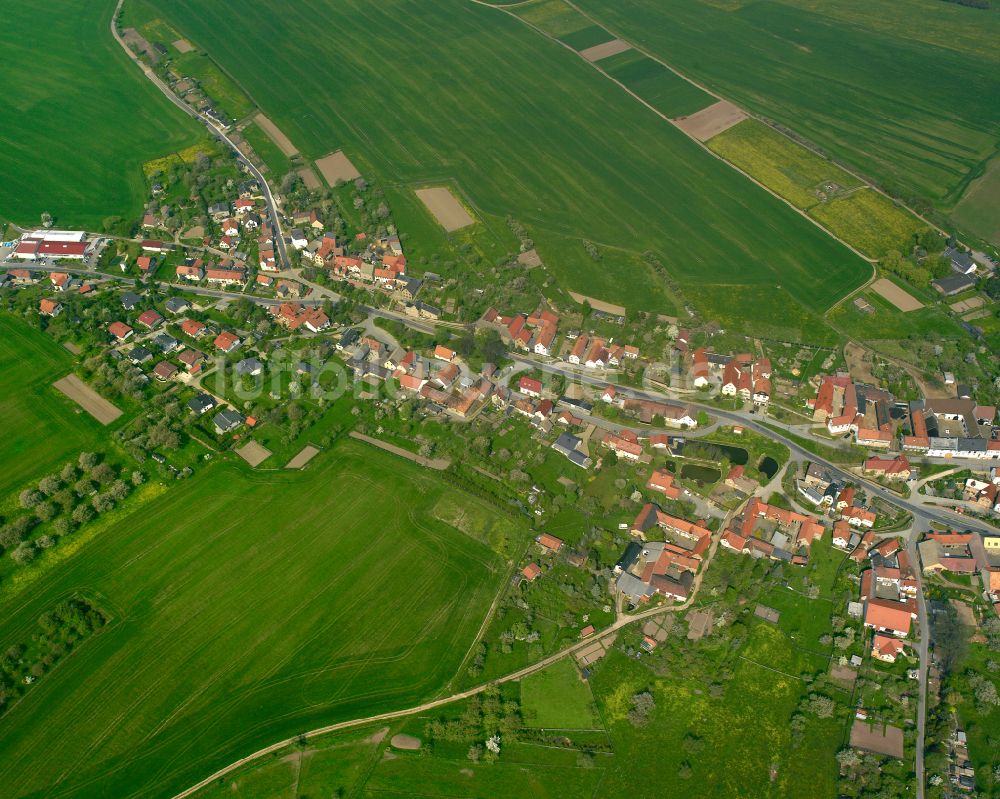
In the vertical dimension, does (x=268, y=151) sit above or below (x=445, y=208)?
above

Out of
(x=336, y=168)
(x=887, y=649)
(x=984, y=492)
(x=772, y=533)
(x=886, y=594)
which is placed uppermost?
(x=336, y=168)

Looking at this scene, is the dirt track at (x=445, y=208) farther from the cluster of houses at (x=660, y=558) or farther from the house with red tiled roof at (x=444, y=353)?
the cluster of houses at (x=660, y=558)

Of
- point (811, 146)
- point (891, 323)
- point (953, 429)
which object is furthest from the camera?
point (811, 146)

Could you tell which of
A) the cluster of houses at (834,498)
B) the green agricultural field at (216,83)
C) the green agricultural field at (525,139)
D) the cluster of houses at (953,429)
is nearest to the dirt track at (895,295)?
the green agricultural field at (525,139)

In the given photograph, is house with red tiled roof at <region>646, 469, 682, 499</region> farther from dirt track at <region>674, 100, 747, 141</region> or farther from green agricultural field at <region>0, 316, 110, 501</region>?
dirt track at <region>674, 100, 747, 141</region>

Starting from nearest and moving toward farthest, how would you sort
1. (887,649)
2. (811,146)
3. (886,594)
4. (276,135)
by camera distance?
(887,649)
(886,594)
(811,146)
(276,135)

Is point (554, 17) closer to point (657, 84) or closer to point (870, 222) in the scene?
point (657, 84)

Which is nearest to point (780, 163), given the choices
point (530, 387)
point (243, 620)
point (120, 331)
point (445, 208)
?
point (445, 208)
